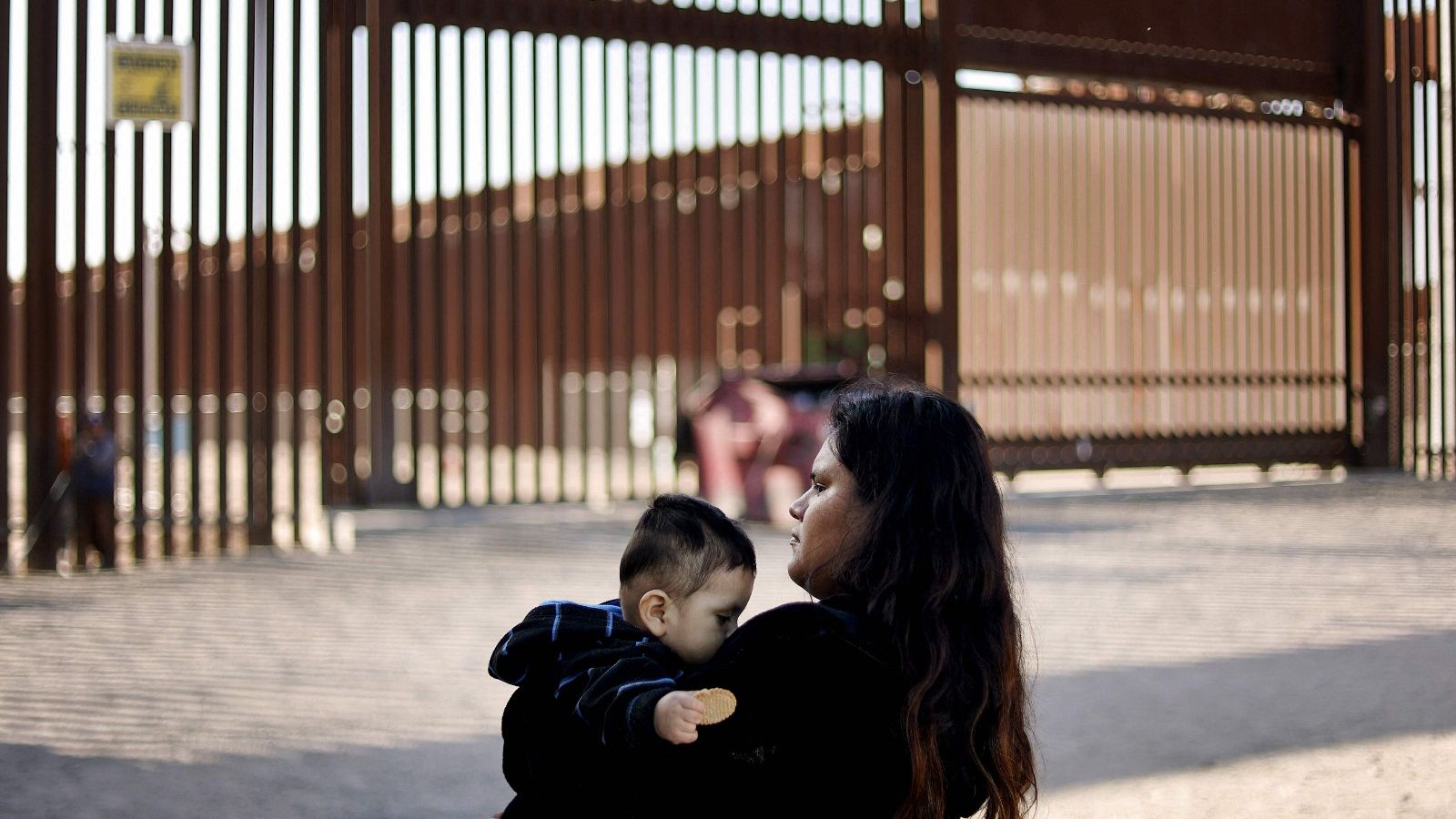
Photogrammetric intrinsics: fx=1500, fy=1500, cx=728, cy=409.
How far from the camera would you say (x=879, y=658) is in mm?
1588

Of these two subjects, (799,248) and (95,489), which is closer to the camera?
(95,489)

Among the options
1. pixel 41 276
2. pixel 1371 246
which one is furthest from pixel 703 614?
pixel 1371 246

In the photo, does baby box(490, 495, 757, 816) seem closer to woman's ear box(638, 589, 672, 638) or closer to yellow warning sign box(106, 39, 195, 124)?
woman's ear box(638, 589, 672, 638)

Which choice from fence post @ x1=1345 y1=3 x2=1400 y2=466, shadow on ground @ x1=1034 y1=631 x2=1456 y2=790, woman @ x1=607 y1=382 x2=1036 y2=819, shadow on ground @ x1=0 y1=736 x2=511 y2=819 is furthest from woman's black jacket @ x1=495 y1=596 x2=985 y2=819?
fence post @ x1=1345 y1=3 x2=1400 y2=466

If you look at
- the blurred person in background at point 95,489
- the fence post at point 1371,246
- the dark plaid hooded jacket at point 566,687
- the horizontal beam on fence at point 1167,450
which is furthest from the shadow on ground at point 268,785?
the fence post at point 1371,246

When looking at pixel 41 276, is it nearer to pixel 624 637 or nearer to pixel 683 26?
pixel 683 26

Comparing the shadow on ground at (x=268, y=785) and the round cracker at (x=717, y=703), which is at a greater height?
the round cracker at (x=717, y=703)

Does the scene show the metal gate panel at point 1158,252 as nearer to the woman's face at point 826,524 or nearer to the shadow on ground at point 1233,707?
the shadow on ground at point 1233,707

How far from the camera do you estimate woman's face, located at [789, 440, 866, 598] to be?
1.68 m

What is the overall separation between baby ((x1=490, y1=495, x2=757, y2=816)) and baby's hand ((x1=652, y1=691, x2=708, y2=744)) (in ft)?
0.43

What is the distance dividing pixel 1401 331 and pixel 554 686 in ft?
51.9

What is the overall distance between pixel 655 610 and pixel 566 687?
139mm

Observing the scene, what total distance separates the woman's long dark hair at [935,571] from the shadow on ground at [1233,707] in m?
2.23

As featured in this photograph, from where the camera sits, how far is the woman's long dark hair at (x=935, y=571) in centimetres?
161
